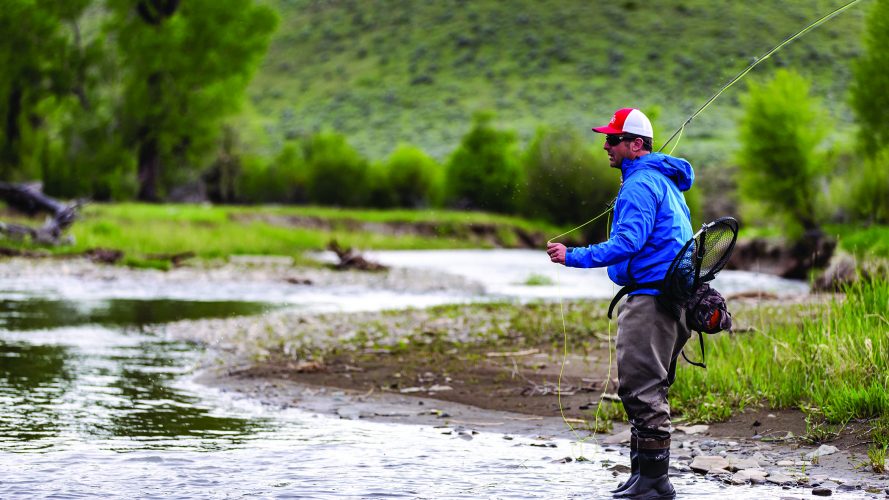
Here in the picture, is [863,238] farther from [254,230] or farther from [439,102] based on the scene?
[439,102]

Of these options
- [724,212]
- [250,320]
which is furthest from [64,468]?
[724,212]

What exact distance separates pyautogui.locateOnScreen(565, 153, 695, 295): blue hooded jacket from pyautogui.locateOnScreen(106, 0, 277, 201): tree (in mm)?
41123

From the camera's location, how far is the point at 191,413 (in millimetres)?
9688

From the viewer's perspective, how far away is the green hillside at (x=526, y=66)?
99562mm

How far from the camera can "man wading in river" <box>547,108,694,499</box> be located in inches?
251

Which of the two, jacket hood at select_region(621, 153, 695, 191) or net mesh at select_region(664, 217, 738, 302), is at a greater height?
jacket hood at select_region(621, 153, 695, 191)

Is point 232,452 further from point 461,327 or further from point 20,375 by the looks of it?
point 461,327

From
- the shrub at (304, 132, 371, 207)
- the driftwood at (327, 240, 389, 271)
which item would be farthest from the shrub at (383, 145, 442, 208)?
the driftwood at (327, 240, 389, 271)

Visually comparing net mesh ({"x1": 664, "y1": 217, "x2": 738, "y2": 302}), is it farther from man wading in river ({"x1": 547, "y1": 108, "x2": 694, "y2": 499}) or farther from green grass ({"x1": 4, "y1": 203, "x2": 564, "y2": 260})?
green grass ({"x1": 4, "y1": 203, "x2": 564, "y2": 260})

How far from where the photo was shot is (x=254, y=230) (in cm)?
3997

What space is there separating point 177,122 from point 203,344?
33.1m

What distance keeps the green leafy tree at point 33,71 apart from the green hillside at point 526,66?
4433 cm

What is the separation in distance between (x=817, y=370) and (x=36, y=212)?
31.6 m

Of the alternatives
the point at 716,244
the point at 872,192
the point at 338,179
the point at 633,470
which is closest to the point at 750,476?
the point at 633,470
